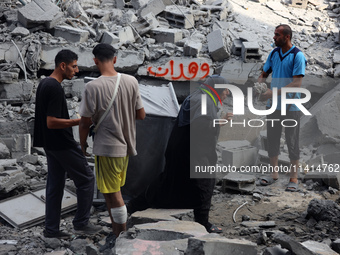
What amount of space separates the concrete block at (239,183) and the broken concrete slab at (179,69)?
10.1 ft

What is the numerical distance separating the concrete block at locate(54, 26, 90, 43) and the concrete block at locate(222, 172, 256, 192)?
440 centimetres

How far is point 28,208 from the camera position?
486 centimetres

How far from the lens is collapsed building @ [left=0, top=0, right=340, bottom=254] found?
643 centimetres

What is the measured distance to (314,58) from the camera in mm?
8500

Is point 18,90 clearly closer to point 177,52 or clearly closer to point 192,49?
point 177,52

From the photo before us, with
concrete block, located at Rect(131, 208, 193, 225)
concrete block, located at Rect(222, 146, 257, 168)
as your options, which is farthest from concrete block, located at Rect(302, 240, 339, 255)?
concrete block, located at Rect(222, 146, 257, 168)

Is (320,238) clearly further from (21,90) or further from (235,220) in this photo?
(21,90)

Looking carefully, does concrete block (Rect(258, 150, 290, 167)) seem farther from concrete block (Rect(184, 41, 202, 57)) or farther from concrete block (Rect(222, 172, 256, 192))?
concrete block (Rect(184, 41, 202, 57))

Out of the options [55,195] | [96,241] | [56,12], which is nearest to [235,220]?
[96,241]

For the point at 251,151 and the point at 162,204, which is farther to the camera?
the point at 251,151

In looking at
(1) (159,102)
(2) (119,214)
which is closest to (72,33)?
(1) (159,102)

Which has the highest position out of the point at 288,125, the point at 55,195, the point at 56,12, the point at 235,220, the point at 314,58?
the point at 56,12

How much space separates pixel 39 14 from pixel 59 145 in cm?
531

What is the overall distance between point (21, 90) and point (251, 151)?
4.07 metres
